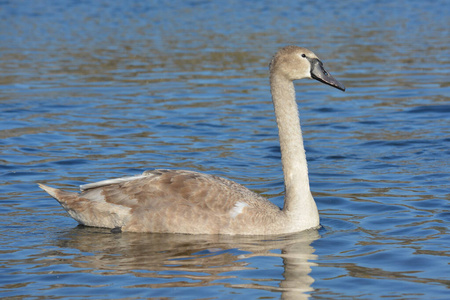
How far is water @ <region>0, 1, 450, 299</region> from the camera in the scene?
793 cm

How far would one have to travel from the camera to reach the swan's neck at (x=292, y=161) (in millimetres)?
9609

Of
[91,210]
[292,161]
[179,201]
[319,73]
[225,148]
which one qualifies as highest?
[319,73]

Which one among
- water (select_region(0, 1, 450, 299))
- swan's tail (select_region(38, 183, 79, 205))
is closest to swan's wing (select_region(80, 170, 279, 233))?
swan's tail (select_region(38, 183, 79, 205))

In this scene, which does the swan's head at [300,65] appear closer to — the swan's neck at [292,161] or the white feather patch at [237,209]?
the swan's neck at [292,161]

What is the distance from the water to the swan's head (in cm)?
181

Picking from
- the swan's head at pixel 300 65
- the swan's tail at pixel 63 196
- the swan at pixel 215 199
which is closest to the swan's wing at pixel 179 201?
the swan at pixel 215 199

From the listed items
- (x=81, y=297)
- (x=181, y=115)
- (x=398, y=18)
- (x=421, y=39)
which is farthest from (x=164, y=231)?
(x=398, y=18)

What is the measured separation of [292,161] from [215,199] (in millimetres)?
1048

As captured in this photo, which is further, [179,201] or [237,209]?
[179,201]

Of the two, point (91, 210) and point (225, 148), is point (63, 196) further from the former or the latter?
point (225, 148)

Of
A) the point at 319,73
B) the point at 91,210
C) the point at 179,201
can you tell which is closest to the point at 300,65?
the point at 319,73

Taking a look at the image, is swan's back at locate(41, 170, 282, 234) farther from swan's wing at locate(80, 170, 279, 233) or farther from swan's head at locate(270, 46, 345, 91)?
swan's head at locate(270, 46, 345, 91)

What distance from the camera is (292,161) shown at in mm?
9812

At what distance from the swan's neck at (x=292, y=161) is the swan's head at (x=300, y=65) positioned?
0.15m
